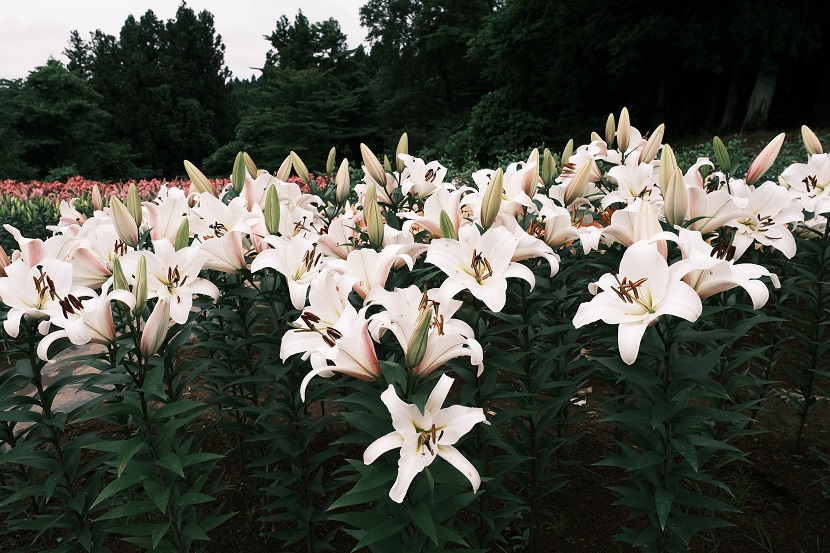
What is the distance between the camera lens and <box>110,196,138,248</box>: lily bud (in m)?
1.57

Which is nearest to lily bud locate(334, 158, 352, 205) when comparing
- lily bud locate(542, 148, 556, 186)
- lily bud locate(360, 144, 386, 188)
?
lily bud locate(360, 144, 386, 188)

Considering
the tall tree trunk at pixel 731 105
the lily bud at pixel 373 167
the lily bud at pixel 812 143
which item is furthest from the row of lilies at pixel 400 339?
the tall tree trunk at pixel 731 105

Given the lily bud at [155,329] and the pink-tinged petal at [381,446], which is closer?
the pink-tinged petal at [381,446]

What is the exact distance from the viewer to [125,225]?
1587mm

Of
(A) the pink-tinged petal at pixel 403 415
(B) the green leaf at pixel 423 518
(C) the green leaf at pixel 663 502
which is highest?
(A) the pink-tinged petal at pixel 403 415

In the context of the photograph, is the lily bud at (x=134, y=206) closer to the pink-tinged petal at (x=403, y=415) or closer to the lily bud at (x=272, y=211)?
the lily bud at (x=272, y=211)

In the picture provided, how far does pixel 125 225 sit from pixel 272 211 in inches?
16.6

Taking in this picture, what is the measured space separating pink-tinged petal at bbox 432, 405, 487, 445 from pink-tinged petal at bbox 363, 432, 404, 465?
7 cm

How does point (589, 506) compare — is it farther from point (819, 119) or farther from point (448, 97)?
point (448, 97)

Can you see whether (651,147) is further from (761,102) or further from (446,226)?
(761,102)

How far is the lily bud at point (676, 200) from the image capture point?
134cm

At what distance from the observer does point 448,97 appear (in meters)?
24.1

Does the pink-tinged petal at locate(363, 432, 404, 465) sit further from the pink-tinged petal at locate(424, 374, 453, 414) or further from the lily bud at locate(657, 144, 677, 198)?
the lily bud at locate(657, 144, 677, 198)

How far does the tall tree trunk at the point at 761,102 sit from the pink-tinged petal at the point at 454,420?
14635mm
